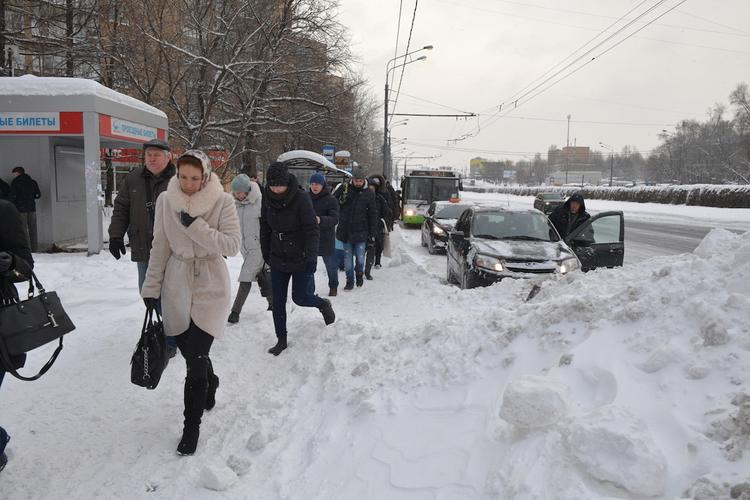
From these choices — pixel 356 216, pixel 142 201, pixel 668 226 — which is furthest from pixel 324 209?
pixel 668 226

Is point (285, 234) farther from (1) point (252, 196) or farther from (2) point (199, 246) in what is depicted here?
(2) point (199, 246)

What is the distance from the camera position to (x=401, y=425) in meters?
3.25

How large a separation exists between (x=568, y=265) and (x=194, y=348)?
5751mm

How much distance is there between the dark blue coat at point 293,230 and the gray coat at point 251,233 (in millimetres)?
1228

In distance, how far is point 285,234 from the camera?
16.7 ft

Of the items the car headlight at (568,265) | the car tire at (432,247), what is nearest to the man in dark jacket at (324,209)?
the car headlight at (568,265)

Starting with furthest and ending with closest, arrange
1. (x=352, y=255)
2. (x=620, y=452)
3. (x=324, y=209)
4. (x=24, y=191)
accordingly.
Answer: (x=24, y=191) → (x=352, y=255) → (x=324, y=209) → (x=620, y=452)

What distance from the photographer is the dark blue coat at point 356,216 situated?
8.60m

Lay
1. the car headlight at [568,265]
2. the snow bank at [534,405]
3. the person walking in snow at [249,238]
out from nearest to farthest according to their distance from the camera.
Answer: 1. the snow bank at [534,405]
2. the person walking in snow at [249,238]
3. the car headlight at [568,265]

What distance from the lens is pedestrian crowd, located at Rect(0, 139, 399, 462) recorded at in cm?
325

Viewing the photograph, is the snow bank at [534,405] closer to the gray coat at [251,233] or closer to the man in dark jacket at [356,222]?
the gray coat at [251,233]

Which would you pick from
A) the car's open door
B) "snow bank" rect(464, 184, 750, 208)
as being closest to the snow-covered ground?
"snow bank" rect(464, 184, 750, 208)

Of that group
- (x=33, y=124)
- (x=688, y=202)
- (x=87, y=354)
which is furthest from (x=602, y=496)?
(x=688, y=202)

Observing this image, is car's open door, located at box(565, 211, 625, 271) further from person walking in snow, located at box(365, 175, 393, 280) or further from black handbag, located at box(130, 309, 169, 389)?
black handbag, located at box(130, 309, 169, 389)
